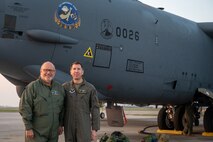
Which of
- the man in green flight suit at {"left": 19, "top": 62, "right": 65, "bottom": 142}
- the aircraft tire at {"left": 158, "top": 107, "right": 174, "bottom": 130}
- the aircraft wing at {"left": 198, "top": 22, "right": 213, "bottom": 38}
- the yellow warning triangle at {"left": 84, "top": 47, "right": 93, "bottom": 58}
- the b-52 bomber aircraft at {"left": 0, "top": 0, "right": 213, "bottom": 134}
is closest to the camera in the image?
the man in green flight suit at {"left": 19, "top": 62, "right": 65, "bottom": 142}

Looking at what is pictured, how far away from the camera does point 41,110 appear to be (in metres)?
5.16

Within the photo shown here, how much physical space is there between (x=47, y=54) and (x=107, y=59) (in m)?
1.57

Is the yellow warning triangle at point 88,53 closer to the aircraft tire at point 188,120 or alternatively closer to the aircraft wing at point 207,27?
the aircraft wing at point 207,27

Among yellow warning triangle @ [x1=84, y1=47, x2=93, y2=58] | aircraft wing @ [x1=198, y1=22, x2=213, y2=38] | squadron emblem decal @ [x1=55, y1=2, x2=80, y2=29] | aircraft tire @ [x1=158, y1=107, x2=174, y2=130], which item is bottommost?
aircraft tire @ [x1=158, y1=107, x2=174, y2=130]

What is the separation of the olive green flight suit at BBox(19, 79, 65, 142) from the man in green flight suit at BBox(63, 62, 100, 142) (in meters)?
0.24

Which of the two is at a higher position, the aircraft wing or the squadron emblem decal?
the aircraft wing

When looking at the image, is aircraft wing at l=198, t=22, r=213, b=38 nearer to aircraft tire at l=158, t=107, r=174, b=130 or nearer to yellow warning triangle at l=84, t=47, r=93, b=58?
aircraft tire at l=158, t=107, r=174, b=130

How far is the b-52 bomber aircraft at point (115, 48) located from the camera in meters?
7.25

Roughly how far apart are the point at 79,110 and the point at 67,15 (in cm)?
286

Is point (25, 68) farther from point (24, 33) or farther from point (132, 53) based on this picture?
point (132, 53)

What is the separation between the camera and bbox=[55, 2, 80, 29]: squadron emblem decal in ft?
24.8

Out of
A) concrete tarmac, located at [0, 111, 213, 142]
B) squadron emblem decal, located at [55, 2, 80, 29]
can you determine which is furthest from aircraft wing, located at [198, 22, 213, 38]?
squadron emblem decal, located at [55, 2, 80, 29]

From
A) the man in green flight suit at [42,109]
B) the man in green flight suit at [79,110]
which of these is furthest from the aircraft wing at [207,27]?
the man in green flight suit at [42,109]

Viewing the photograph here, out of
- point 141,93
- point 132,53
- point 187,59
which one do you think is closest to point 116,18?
point 132,53
